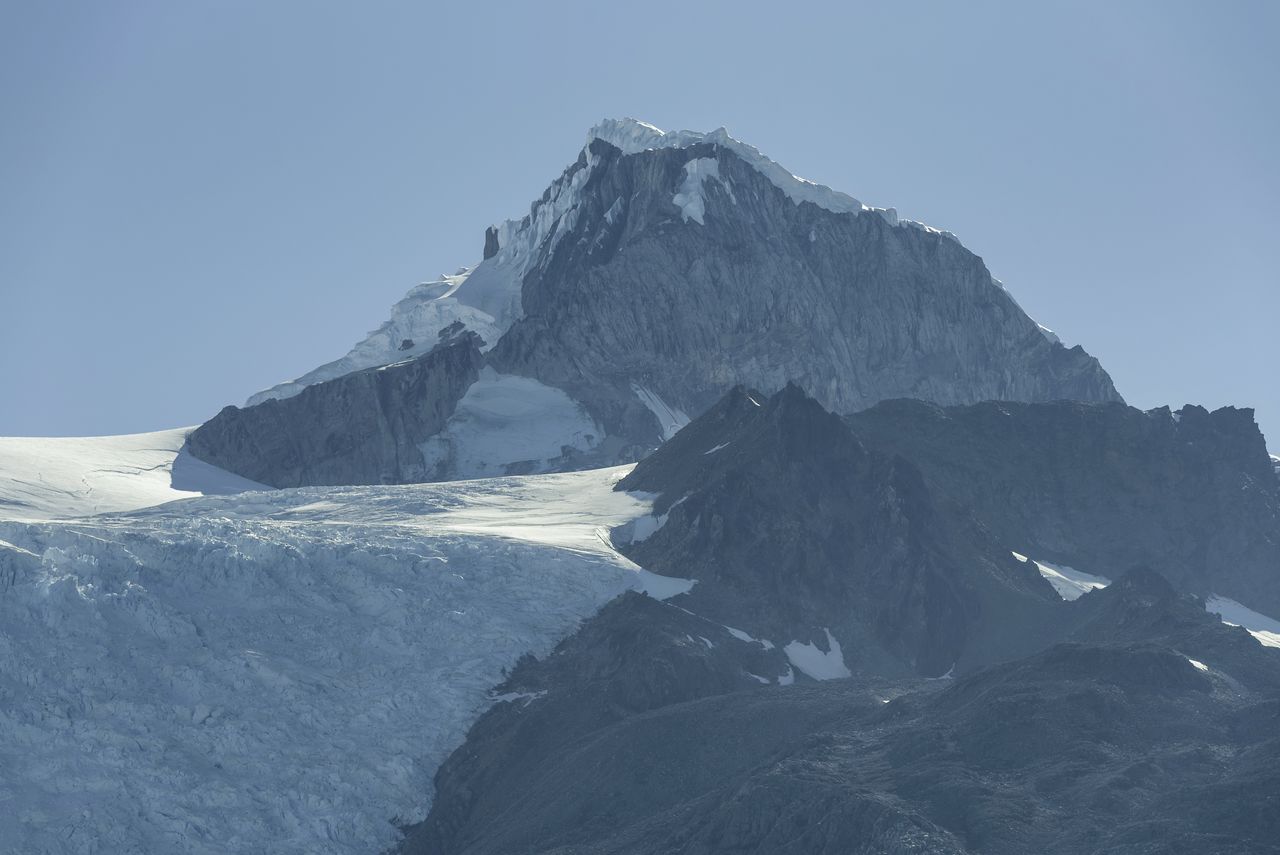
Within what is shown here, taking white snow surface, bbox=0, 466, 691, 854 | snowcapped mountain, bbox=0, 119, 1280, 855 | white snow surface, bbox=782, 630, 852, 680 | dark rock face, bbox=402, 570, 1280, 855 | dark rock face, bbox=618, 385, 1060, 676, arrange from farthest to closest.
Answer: dark rock face, bbox=618, 385, 1060, 676 < white snow surface, bbox=782, 630, 852, 680 < white snow surface, bbox=0, 466, 691, 854 < snowcapped mountain, bbox=0, 119, 1280, 855 < dark rock face, bbox=402, 570, 1280, 855

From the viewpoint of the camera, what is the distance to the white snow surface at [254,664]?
129 meters

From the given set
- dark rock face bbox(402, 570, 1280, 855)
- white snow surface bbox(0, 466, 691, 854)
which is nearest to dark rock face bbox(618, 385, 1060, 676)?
white snow surface bbox(0, 466, 691, 854)

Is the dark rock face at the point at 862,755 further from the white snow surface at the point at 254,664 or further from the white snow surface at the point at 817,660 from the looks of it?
the white snow surface at the point at 817,660

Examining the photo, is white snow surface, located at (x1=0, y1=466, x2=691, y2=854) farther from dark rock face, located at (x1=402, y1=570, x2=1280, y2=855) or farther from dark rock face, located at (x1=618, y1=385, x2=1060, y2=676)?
dark rock face, located at (x1=618, y1=385, x2=1060, y2=676)

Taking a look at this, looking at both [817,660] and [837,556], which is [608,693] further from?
[837,556]

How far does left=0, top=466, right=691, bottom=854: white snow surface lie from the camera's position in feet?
422

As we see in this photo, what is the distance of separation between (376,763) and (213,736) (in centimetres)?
981

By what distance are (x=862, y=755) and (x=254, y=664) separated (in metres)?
40.6

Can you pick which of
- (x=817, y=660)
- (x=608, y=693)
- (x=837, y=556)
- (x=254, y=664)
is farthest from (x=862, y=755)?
(x=837, y=556)

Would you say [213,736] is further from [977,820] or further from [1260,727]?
[1260,727]

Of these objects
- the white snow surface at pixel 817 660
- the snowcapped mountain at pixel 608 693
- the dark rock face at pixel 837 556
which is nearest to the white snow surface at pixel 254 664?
the snowcapped mountain at pixel 608 693

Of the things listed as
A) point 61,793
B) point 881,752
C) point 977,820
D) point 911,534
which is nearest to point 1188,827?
point 977,820

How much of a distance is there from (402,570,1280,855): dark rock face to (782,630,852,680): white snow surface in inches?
180

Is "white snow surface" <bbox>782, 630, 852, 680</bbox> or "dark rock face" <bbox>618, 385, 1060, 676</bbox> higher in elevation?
"dark rock face" <bbox>618, 385, 1060, 676</bbox>
